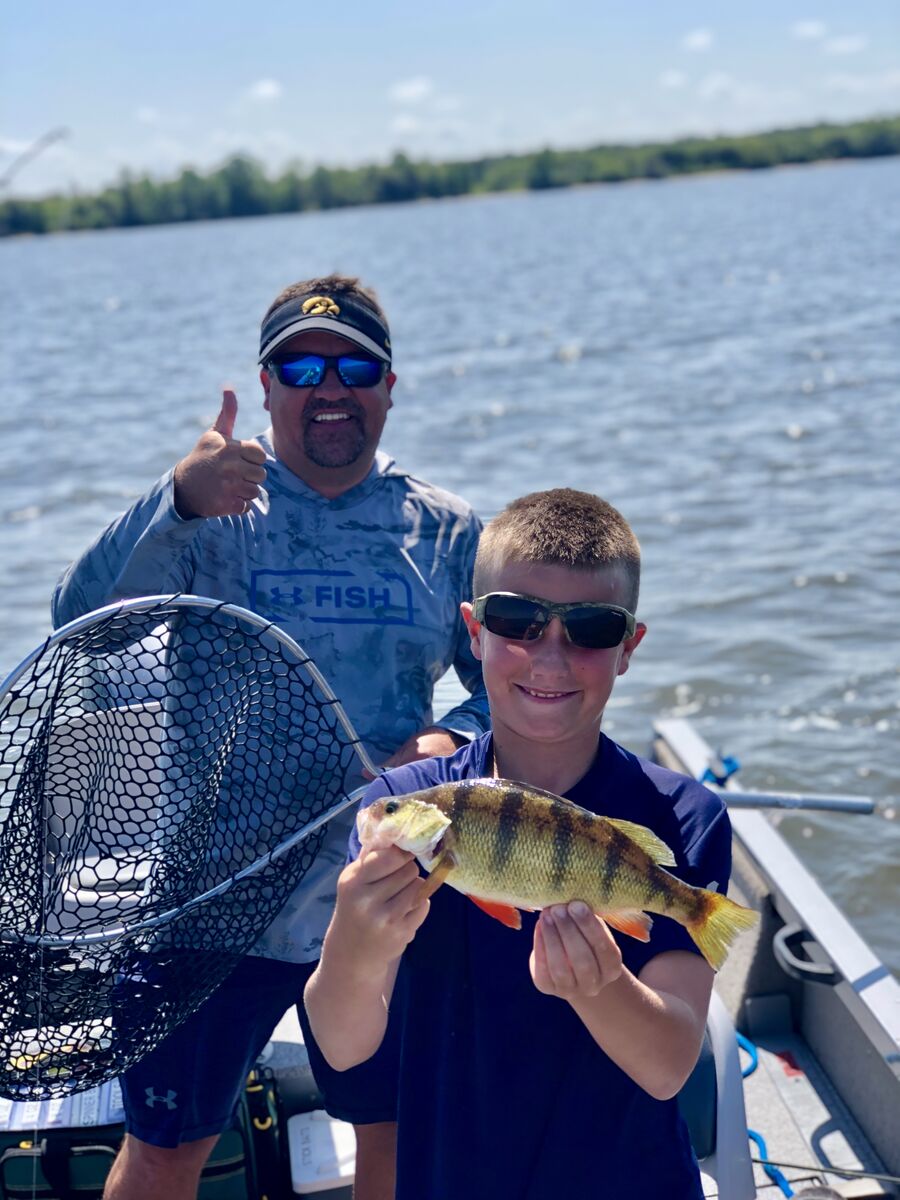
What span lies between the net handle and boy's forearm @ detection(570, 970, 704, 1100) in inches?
30.7

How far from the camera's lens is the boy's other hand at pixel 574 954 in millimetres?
1946

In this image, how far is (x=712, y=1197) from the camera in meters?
3.13

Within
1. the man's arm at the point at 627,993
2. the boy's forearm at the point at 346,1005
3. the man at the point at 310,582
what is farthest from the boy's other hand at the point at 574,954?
the man at the point at 310,582

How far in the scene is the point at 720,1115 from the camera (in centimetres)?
309

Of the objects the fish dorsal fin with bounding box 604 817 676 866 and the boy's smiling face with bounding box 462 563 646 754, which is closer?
the fish dorsal fin with bounding box 604 817 676 866

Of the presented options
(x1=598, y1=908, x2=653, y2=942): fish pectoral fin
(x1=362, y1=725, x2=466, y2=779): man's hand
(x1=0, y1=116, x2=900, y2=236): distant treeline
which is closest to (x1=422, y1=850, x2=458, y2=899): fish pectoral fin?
(x1=598, y1=908, x2=653, y2=942): fish pectoral fin

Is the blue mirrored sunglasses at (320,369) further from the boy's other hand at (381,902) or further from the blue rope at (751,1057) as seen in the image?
the blue rope at (751,1057)

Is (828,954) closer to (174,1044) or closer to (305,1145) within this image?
(305,1145)

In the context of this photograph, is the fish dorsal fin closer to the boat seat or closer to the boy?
the boy

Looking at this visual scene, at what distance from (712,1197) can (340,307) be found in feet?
7.86

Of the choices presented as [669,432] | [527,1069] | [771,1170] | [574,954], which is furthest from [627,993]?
[669,432]

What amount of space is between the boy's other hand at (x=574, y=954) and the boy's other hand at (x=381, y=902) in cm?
21

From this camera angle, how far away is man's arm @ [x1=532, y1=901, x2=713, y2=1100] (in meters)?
1.96

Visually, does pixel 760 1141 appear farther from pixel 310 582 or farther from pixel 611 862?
pixel 611 862
